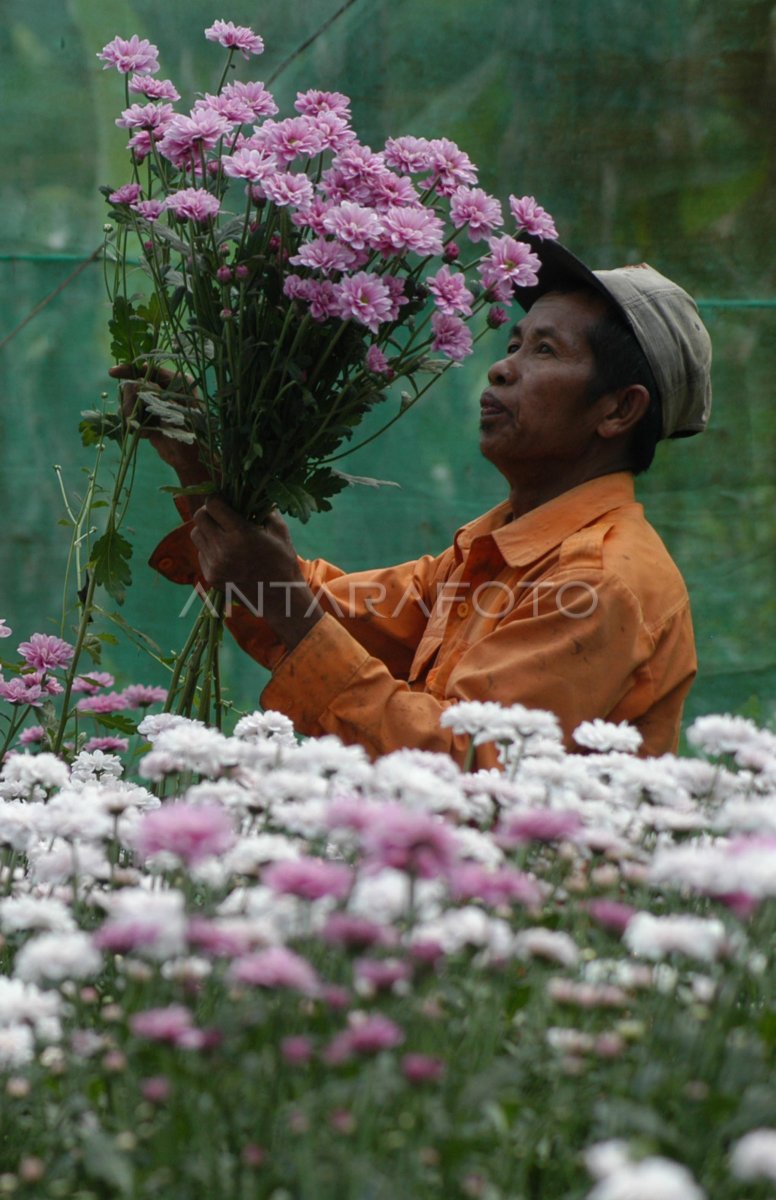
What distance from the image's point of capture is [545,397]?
2.59m

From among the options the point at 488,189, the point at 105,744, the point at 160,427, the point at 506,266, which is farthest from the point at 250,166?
the point at 488,189

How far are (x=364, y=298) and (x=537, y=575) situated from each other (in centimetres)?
64

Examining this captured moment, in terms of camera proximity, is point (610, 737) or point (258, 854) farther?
point (610, 737)

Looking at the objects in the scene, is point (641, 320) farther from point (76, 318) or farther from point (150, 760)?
point (76, 318)

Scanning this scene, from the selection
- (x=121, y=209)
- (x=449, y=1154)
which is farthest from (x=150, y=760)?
(x=121, y=209)

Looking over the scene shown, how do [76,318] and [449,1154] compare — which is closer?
[449,1154]

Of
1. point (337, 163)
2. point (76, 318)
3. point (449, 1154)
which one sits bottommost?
point (449, 1154)

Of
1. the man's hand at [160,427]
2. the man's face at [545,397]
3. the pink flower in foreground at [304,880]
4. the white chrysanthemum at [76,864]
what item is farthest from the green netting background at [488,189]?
the pink flower in foreground at [304,880]

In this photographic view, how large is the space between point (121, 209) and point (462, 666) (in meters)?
0.92

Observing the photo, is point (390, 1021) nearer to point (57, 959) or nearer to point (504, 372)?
point (57, 959)

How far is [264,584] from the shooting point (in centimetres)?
226

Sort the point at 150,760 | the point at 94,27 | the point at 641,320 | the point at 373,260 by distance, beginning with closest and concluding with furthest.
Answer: the point at 150,760 → the point at 373,260 → the point at 641,320 → the point at 94,27

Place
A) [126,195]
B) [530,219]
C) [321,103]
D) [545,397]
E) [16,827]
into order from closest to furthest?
1. [16,827]
2. [321,103]
3. [530,219]
4. [126,195]
5. [545,397]

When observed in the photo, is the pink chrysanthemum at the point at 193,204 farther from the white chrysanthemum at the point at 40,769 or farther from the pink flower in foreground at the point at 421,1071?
the pink flower in foreground at the point at 421,1071
